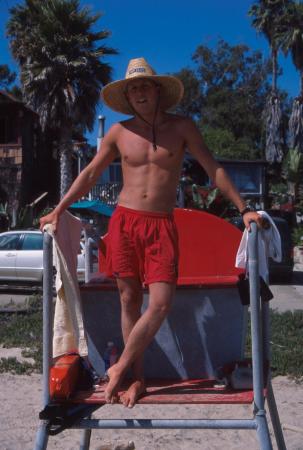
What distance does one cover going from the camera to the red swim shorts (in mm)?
3287

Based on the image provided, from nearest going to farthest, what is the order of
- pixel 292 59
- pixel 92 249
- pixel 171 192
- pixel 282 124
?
pixel 171 192, pixel 92 249, pixel 292 59, pixel 282 124

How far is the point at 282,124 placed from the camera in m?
39.1

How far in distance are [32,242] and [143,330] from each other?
43.1 ft

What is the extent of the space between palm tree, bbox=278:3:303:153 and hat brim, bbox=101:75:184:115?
106 feet

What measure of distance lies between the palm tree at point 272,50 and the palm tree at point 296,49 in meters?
1.11

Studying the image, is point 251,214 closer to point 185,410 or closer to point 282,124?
point 185,410

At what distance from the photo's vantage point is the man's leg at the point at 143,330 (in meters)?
3.16

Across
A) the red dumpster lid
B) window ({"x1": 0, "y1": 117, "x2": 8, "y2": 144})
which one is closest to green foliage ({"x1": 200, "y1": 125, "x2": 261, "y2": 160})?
window ({"x1": 0, "y1": 117, "x2": 8, "y2": 144})

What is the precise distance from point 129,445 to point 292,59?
33.4 metres

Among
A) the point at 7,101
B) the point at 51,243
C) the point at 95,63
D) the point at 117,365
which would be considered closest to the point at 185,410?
the point at 117,365

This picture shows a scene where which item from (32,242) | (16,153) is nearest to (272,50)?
(16,153)

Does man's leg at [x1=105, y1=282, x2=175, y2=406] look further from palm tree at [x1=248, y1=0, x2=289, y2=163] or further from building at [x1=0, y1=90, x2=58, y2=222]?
palm tree at [x1=248, y1=0, x2=289, y2=163]

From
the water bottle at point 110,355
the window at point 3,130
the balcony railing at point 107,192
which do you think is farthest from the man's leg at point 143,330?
the window at point 3,130

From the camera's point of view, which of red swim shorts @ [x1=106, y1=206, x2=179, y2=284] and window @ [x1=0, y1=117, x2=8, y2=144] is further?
window @ [x1=0, y1=117, x2=8, y2=144]
